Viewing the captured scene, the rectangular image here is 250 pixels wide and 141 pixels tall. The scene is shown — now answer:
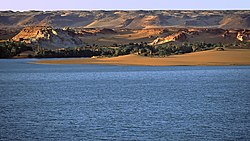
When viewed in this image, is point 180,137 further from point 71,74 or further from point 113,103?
point 71,74

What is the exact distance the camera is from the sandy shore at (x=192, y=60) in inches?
2715

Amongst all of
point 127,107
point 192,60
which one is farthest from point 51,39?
point 127,107

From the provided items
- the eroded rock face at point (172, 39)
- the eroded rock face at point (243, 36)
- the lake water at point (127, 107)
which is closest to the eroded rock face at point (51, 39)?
the eroded rock face at point (172, 39)

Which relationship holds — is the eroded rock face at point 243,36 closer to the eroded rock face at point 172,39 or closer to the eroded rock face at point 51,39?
the eroded rock face at point 172,39

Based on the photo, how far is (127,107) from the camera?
3234 cm

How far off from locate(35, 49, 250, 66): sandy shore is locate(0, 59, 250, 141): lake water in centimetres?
1539

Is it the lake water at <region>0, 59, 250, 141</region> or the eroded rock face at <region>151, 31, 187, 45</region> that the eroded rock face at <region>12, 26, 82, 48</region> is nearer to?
the eroded rock face at <region>151, 31, 187, 45</region>

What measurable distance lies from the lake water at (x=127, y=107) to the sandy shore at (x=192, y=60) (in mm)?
15395

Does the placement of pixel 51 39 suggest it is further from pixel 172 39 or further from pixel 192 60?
pixel 192 60

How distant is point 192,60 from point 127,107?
39941 mm

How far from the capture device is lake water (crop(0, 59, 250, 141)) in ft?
82.8

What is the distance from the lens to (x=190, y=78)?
164 ft

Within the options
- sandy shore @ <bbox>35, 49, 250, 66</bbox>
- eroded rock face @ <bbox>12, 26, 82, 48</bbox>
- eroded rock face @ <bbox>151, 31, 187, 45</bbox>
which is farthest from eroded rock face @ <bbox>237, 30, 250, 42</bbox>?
sandy shore @ <bbox>35, 49, 250, 66</bbox>

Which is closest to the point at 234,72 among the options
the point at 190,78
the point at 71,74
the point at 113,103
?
the point at 190,78
